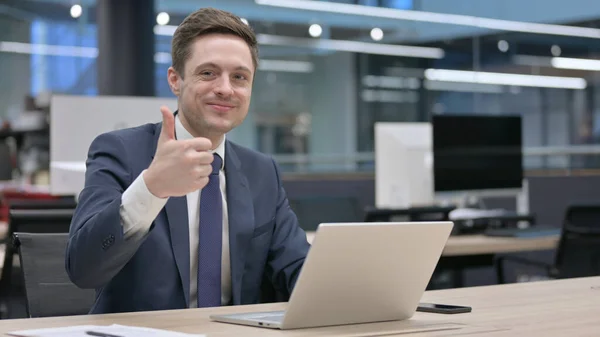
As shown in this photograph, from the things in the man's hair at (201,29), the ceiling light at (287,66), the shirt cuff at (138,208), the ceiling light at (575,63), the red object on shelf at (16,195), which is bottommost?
the red object on shelf at (16,195)

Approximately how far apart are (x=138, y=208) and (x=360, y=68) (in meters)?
8.28

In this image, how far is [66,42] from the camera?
9406 mm

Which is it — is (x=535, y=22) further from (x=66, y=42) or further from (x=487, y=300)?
(x=487, y=300)

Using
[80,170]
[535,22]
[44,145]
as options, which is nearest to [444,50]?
[535,22]

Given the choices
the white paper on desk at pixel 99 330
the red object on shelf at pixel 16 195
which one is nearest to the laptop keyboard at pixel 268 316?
the white paper on desk at pixel 99 330

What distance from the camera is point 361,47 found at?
9.81 meters

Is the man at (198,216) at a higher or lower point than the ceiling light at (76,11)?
lower

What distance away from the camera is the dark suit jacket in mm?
1792

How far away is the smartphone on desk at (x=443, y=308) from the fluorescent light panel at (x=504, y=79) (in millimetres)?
7050

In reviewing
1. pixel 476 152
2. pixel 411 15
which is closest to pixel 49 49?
pixel 411 15

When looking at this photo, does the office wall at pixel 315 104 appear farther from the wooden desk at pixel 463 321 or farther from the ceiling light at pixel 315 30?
the wooden desk at pixel 463 321

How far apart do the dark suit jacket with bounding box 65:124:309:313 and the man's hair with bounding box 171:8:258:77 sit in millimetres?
167

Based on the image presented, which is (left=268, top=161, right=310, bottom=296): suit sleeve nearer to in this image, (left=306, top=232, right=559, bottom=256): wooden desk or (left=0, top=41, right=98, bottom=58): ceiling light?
(left=306, top=232, right=559, bottom=256): wooden desk

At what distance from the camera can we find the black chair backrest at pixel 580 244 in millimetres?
4863
